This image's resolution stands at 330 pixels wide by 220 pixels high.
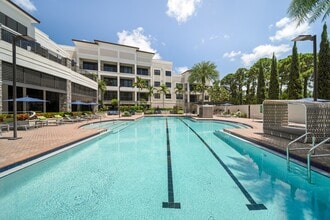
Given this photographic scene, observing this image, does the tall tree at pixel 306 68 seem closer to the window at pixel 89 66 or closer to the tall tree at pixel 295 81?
the tall tree at pixel 295 81

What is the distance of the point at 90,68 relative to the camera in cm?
4638

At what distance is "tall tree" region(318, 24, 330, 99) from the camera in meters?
19.8

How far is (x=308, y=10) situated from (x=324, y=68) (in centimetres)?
1268

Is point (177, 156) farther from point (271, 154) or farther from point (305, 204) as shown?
point (305, 204)

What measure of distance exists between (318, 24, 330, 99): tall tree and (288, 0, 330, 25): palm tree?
38.5ft

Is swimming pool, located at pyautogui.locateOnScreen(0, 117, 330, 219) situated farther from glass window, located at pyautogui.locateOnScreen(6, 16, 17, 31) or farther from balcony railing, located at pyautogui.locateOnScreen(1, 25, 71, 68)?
glass window, located at pyautogui.locateOnScreen(6, 16, 17, 31)

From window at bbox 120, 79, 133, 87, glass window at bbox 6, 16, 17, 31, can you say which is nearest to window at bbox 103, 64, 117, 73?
window at bbox 120, 79, 133, 87

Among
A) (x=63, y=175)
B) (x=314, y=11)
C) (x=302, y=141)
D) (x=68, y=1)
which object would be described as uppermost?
(x=68, y=1)

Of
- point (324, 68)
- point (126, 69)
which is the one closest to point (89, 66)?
point (126, 69)

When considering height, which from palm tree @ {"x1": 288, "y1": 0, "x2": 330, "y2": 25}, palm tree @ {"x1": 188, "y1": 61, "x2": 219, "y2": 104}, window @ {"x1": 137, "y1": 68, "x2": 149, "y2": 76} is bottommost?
palm tree @ {"x1": 288, "y1": 0, "x2": 330, "y2": 25}

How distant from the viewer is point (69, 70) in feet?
88.3

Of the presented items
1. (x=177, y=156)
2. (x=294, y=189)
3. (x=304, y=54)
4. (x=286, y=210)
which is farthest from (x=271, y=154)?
(x=304, y=54)

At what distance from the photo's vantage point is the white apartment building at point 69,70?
17891 millimetres

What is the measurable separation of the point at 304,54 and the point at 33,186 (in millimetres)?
41703
